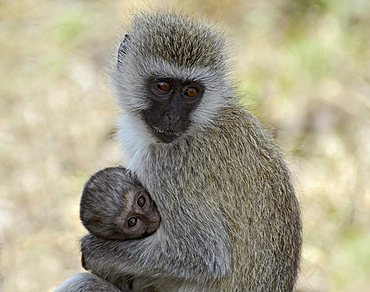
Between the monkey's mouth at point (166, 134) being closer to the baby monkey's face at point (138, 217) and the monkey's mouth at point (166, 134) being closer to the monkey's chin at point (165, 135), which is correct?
the monkey's chin at point (165, 135)

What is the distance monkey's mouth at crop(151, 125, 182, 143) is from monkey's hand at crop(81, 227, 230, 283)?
643 mm

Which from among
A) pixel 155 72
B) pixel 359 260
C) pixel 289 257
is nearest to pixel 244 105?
pixel 155 72

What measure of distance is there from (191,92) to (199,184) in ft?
2.19

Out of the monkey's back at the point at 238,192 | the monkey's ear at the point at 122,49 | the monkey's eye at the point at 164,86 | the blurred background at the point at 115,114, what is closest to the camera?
the monkey's back at the point at 238,192

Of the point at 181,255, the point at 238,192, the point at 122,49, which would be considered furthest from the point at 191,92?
the point at 181,255

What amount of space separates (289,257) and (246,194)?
0.54 m

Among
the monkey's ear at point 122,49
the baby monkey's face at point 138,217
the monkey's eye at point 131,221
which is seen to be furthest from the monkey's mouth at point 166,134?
the monkey's ear at point 122,49

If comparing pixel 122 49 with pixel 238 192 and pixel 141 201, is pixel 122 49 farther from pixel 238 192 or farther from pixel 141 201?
pixel 238 192

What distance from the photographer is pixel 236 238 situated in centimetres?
622

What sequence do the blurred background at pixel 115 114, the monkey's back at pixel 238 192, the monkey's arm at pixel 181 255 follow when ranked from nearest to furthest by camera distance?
the monkey's arm at pixel 181 255 < the monkey's back at pixel 238 192 < the blurred background at pixel 115 114

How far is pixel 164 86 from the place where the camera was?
6.36 m

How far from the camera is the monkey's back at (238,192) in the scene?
620 centimetres

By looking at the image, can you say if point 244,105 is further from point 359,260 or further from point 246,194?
point 359,260

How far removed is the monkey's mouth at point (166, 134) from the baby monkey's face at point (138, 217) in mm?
396
